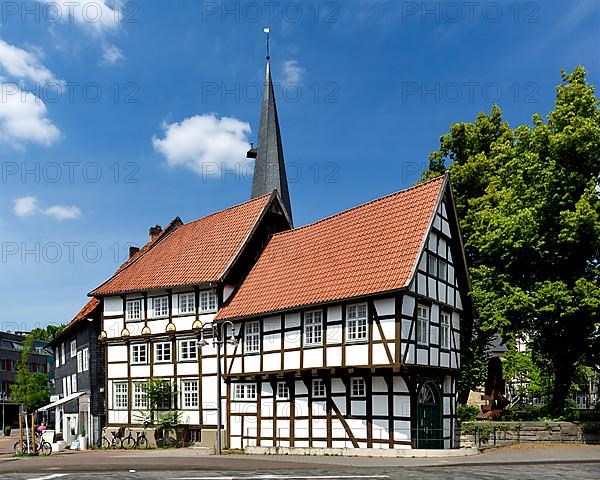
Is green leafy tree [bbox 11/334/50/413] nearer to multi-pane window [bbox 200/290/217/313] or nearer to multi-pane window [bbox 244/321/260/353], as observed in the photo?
multi-pane window [bbox 200/290/217/313]

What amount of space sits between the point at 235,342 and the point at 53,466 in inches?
342

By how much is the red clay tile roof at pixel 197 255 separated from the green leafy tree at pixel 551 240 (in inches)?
442

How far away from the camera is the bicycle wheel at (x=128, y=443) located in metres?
35.5

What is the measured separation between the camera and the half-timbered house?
86.8 ft

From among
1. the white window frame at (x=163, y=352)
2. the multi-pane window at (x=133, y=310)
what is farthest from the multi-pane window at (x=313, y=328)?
the multi-pane window at (x=133, y=310)

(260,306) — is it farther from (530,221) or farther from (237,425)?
(530,221)

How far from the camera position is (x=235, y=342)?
99.5 feet

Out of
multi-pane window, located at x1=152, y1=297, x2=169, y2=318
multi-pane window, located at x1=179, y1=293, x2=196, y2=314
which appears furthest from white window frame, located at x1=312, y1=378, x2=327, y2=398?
multi-pane window, located at x1=152, y1=297, x2=169, y2=318

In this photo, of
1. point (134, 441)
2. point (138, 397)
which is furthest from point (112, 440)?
point (138, 397)

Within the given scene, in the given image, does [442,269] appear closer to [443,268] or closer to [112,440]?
[443,268]

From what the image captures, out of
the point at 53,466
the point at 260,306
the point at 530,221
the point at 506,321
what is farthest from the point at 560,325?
the point at 53,466

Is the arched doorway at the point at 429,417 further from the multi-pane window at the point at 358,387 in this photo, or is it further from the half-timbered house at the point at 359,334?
the multi-pane window at the point at 358,387

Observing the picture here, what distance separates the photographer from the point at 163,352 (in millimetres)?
36000

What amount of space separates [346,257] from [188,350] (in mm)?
10189
